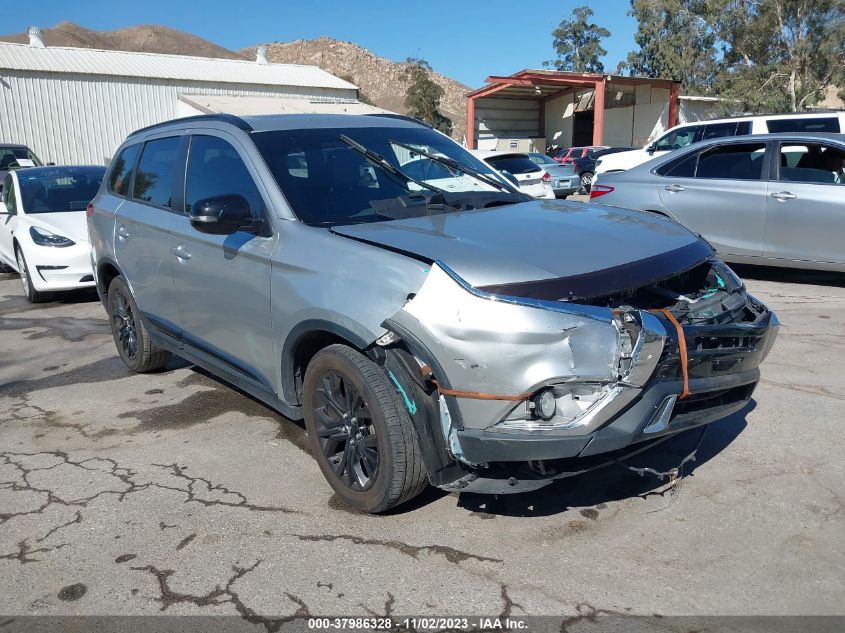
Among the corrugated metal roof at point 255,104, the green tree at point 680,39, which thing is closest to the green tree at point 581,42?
the green tree at point 680,39

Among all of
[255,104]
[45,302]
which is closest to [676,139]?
[45,302]

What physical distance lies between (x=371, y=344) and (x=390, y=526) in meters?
0.89

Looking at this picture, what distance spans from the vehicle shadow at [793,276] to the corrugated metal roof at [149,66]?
27489 mm

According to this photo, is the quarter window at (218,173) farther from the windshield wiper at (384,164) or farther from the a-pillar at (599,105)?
the a-pillar at (599,105)

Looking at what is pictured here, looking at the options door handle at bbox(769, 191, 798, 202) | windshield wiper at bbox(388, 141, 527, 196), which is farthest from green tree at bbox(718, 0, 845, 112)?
windshield wiper at bbox(388, 141, 527, 196)

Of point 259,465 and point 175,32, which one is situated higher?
point 175,32

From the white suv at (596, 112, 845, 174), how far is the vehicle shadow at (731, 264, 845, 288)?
6.14ft

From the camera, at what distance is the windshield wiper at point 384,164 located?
431cm

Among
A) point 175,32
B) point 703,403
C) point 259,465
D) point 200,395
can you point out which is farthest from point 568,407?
point 175,32

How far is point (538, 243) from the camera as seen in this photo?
3.35 metres

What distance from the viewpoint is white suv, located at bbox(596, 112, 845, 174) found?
11508 mm

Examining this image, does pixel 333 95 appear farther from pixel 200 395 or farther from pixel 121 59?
pixel 200 395

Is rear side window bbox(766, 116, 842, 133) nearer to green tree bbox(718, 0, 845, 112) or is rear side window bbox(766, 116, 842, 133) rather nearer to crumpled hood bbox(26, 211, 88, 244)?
crumpled hood bbox(26, 211, 88, 244)

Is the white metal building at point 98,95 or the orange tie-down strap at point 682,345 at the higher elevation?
the white metal building at point 98,95
